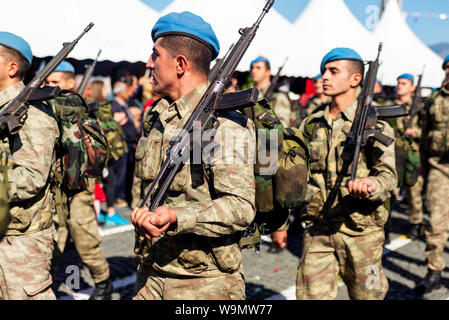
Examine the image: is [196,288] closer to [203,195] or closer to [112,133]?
[203,195]

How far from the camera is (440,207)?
5.20 meters

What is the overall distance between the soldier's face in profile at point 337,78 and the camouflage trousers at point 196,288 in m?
1.92

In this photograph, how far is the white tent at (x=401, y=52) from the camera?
47.9ft

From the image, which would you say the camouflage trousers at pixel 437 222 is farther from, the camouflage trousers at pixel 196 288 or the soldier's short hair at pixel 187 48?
the soldier's short hair at pixel 187 48

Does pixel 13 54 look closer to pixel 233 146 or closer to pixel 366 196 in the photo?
pixel 233 146

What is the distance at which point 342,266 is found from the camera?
3.61 metres

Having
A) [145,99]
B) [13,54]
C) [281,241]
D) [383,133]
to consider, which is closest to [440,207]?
[383,133]

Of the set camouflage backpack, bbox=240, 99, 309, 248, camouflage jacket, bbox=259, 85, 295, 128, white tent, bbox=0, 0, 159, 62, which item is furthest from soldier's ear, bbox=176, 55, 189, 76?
white tent, bbox=0, 0, 159, 62

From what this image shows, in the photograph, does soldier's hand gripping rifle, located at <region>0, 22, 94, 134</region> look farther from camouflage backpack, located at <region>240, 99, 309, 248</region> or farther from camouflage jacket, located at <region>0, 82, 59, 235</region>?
camouflage backpack, located at <region>240, 99, 309, 248</region>

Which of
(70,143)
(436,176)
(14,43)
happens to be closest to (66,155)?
(70,143)

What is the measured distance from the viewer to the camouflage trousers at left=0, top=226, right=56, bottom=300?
9.15ft

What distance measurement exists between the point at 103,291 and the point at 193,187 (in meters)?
Result: 2.91

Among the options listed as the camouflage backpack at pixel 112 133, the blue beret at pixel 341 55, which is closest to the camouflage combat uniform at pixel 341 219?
the blue beret at pixel 341 55

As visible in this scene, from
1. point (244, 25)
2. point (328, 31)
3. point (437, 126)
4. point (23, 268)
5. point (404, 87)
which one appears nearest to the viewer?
point (23, 268)
